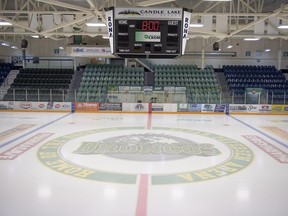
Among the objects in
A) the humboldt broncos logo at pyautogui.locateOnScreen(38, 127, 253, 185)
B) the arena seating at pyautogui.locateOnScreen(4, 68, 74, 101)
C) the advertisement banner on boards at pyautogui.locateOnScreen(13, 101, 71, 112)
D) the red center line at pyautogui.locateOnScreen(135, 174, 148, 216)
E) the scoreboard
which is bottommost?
the red center line at pyautogui.locateOnScreen(135, 174, 148, 216)

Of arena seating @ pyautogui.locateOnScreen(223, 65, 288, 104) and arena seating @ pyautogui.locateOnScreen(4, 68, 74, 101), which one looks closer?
arena seating @ pyautogui.locateOnScreen(4, 68, 74, 101)

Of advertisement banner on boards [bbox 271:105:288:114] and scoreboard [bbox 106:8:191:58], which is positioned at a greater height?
scoreboard [bbox 106:8:191:58]

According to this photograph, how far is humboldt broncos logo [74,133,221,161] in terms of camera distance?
350 inches

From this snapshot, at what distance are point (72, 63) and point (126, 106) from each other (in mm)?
12417

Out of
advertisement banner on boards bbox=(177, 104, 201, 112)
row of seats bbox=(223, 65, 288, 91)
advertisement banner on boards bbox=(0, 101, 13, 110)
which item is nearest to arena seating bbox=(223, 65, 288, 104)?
row of seats bbox=(223, 65, 288, 91)

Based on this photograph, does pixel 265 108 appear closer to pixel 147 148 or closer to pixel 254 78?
pixel 254 78

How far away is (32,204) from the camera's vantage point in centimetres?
532

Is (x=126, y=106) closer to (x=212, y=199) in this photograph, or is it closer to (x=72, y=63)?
(x=72, y=63)

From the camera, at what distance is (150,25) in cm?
880

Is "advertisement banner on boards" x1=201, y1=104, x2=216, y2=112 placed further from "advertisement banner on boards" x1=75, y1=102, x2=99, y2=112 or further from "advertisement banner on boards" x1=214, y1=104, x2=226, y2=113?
"advertisement banner on boards" x1=75, y1=102, x2=99, y2=112

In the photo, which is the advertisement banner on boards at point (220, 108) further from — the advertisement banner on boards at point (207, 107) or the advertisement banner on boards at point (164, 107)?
the advertisement banner on boards at point (164, 107)

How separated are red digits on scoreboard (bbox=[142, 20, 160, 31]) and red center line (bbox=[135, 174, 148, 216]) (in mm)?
4429

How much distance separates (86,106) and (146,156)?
1216 centimetres

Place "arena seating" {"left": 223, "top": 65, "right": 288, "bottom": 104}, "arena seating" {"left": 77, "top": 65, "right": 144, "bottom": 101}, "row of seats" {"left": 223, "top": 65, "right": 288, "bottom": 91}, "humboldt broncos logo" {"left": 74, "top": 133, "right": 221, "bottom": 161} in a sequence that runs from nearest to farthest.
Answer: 1. "humboldt broncos logo" {"left": 74, "top": 133, "right": 221, "bottom": 161}
2. "arena seating" {"left": 77, "top": 65, "right": 144, "bottom": 101}
3. "arena seating" {"left": 223, "top": 65, "right": 288, "bottom": 104}
4. "row of seats" {"left": 223, "top": 65, "right": 288, "bottom": 91}
